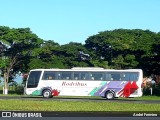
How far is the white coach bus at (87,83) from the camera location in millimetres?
33250

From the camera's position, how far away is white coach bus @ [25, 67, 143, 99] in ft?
109

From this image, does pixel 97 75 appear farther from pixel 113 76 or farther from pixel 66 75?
pixel 66 75

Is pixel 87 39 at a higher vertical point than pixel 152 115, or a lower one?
higher

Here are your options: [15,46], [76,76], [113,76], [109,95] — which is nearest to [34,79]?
[76,76]

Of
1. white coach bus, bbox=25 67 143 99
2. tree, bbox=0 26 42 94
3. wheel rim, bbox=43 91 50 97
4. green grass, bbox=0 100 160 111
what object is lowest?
green grass, bbox=0 100 160 111

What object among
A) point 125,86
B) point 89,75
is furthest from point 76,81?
point 125,86

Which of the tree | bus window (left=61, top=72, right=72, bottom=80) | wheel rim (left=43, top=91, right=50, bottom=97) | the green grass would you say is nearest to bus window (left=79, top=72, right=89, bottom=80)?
bus window (left=61, top=72, right=72, bottom=80)

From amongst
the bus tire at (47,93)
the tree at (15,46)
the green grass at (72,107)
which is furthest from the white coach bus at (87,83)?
the tree at (15,46)

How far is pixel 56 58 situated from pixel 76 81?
22.7 meters

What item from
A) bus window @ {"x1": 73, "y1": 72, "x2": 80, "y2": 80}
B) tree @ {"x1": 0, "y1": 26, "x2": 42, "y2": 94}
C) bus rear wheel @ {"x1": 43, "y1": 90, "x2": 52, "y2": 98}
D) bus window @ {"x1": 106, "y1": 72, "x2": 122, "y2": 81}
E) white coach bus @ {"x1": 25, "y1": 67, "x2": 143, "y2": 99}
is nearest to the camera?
white coach bus @ {"x1": 25, "y1": 67, "x2": 143, "y2": 99}

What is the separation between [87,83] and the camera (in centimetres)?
3388

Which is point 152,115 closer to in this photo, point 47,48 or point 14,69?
point 14,69

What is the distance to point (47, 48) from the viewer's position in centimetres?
5788

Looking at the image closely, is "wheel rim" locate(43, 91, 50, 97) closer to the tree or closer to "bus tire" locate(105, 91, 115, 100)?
"bus tire" locate(105, 91, 115, 100)
